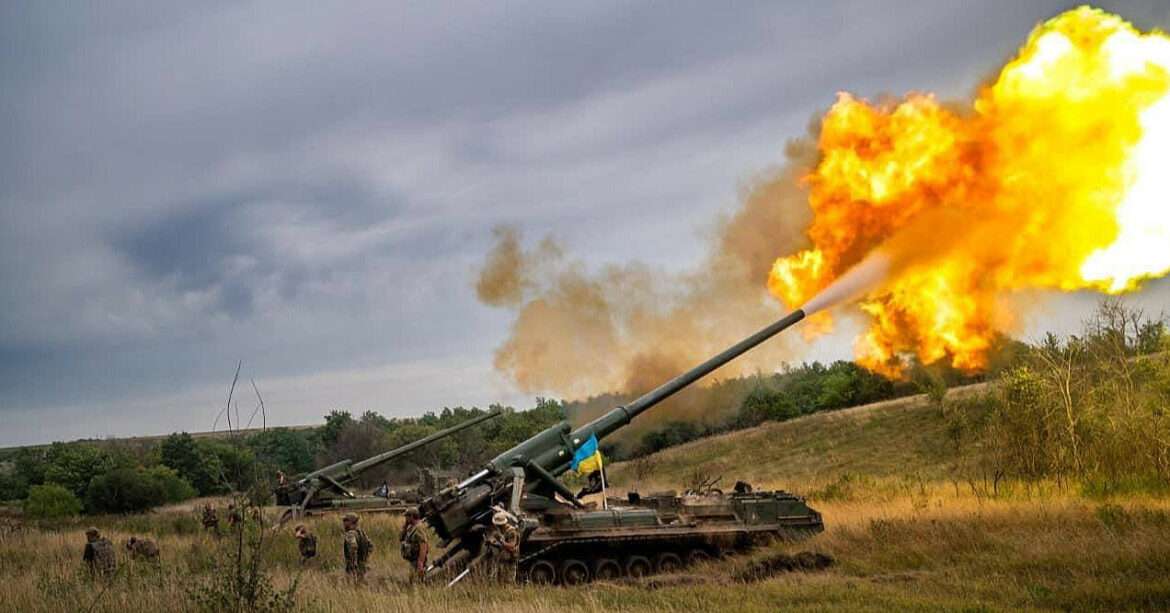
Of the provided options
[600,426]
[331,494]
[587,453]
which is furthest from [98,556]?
[331,494]

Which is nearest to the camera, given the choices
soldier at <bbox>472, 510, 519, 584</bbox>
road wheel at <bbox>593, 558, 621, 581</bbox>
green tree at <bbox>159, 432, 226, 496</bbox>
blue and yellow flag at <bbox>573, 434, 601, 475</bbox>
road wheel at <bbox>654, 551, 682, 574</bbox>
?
soldier at <bbox>472, 510, 519, 584</bbox>

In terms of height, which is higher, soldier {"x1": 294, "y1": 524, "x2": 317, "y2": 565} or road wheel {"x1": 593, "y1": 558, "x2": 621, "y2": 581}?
soldier {"x1": 294, "y1": 524, "x2": 317, "y2": 565}

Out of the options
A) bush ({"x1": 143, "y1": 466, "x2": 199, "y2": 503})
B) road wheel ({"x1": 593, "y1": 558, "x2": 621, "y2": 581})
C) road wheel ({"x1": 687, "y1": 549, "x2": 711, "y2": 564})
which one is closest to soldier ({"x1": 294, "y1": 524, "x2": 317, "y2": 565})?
road wheel ({"x1": 593, "y1": 558, "x2": 621, "y2": 581})

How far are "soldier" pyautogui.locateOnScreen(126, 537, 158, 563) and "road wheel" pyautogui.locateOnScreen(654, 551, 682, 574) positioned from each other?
316 inches

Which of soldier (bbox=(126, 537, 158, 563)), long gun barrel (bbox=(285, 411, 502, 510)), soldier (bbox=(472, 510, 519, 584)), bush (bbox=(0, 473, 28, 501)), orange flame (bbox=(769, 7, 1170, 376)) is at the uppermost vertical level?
orange flame (bbox=(769, 7, 1170, 376))

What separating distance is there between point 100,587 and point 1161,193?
1549 centimetres

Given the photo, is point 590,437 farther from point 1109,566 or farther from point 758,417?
point 758,417

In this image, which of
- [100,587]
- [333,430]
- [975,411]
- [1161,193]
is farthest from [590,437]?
[333,430]

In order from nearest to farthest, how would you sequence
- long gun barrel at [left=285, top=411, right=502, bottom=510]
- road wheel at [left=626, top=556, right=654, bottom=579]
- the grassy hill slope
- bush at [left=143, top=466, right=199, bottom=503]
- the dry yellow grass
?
the dry yellow grass < road wheel at [left=626, top=556, right=654, bottom=579] < long gun barrel at [left=285, top=411, right=502, bottom=510] < the grassy hill slope < bush at [left=143, top=466, right=199, bottom=503]

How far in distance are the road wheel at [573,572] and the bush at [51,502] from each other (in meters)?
34.7

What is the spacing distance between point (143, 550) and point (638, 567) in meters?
8.45

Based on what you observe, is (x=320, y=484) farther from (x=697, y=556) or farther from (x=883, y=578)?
(x=883, y=578)

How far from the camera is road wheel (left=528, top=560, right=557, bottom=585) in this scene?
14586 millimetres

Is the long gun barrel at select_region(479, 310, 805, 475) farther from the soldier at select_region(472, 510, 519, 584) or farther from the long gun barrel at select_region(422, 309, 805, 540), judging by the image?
the soldier at select_region(472, 510, 519, 584)
